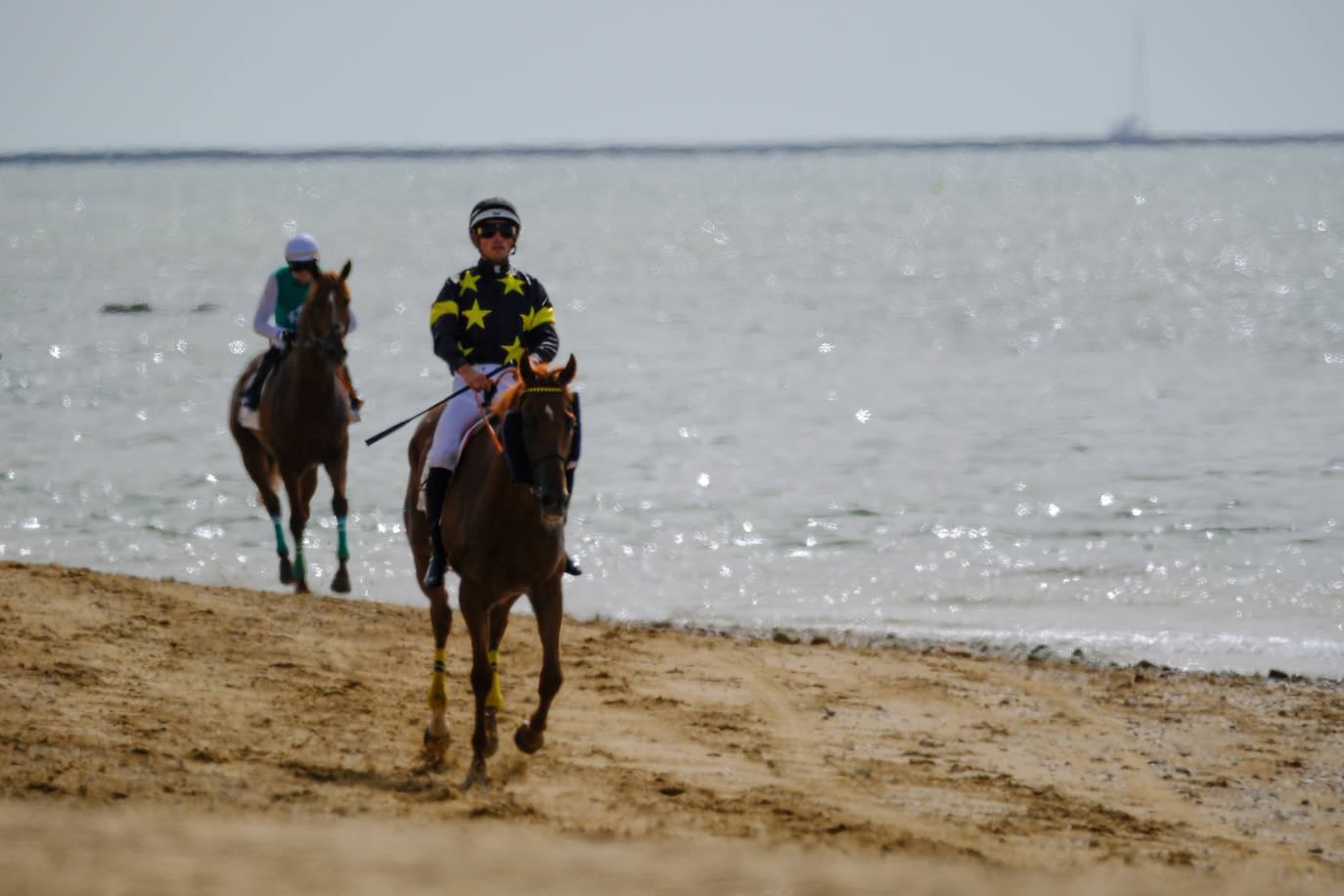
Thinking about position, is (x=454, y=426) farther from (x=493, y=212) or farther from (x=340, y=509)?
(x=340, y=509)

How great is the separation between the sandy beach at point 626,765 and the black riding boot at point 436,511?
1.13 metres

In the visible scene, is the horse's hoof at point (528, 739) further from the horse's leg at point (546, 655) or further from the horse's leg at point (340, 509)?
the horse's leg at point (340, 509)

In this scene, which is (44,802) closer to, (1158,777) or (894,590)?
(1158,777)

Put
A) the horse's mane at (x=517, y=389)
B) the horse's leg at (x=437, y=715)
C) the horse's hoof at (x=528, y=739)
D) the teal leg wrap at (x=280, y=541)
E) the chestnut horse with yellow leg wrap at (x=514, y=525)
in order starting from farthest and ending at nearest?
the teal leg wrap at (x=280, y=541)
the horse's leg at (x=437, y=715)
the horse's hoof at (x=528, y=739)
the horse's mane at (x=517, y=389)
the chestnut horse with yellow leg wrap at (x=514, y=525)

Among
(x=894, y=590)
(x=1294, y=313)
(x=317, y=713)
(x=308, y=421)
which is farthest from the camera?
(x=1294, y=313)

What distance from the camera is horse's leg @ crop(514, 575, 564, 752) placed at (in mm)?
8641

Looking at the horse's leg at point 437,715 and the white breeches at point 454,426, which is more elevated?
the white breeches at point 454,426

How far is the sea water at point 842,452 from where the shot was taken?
15305 millimetres

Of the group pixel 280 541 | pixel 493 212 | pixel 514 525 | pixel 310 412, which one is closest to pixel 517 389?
pixel 514 525

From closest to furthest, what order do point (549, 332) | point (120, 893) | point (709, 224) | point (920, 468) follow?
point (120, 893), point (549, 332), point (920, 468), point (709, 224)

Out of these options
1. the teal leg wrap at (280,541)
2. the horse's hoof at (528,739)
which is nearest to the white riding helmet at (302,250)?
the teal leg wrap at (280,541)

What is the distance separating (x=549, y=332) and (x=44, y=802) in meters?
3.79

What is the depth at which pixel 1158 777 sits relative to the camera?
9.46 m

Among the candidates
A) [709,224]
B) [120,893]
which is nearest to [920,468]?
[120,893]
